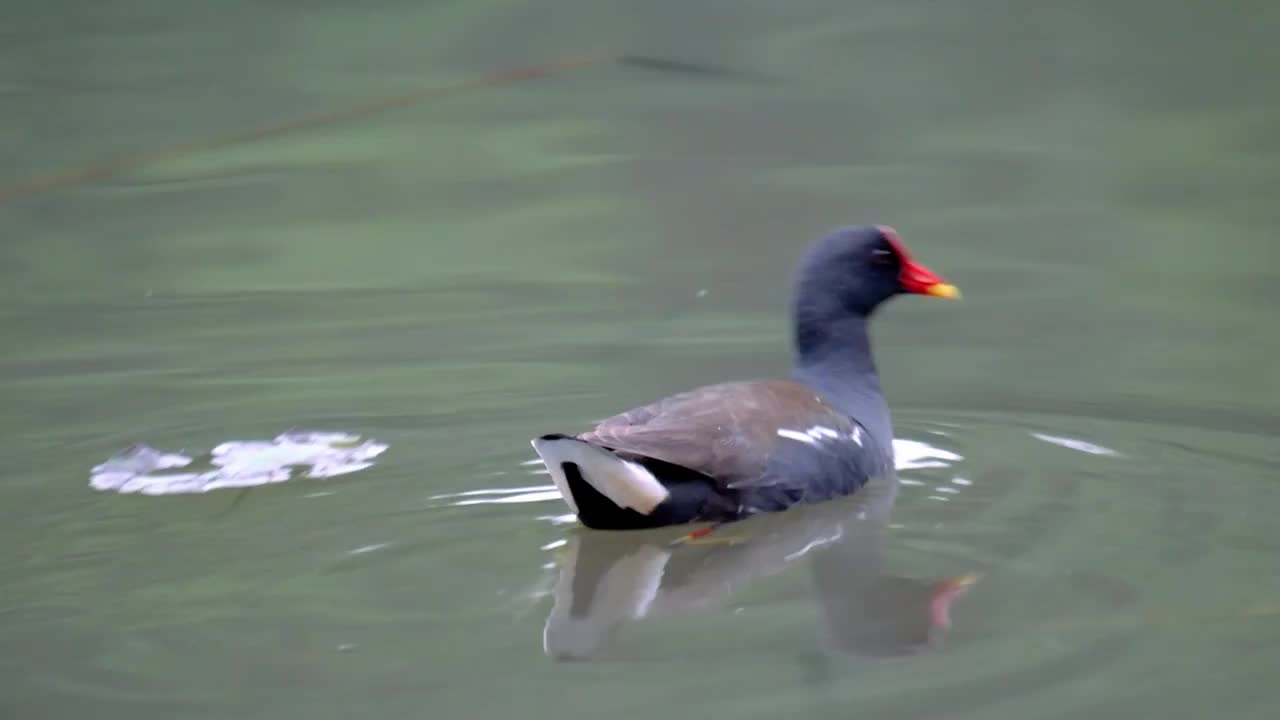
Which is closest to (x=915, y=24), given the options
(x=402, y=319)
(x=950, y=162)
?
(x=950, y=162)

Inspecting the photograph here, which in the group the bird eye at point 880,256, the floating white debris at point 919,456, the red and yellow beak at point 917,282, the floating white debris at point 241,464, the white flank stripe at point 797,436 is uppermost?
the bird eye at point 880,256

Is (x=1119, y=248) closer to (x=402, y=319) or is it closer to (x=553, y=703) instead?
(x=402, y=319)

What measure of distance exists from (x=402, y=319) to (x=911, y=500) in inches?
125

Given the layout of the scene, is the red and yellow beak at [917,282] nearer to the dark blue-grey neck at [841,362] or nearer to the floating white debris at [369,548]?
the dark blue-grey neck at [841,362]

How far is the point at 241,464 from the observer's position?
19.6 ft

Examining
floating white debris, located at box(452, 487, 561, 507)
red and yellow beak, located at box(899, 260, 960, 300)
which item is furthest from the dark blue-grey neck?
floating white debris, located at box(452, 487, 561, 507)

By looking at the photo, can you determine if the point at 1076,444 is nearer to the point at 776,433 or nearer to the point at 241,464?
the point at 776,433

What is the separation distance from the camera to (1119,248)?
870 centimetres

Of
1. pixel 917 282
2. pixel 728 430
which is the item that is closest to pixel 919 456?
pixel 917 282

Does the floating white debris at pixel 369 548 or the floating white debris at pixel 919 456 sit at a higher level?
the floating white debris at pixel 369 548

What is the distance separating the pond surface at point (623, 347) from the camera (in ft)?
14.2

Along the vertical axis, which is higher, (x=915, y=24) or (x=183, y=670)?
(x=915, y=24)

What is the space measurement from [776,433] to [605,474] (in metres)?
0.63

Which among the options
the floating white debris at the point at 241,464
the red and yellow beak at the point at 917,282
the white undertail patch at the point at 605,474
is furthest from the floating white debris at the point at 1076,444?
the floating white debris at the point at 241,464
